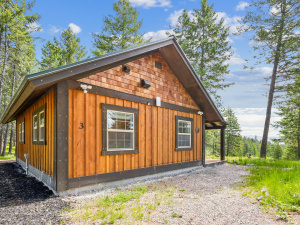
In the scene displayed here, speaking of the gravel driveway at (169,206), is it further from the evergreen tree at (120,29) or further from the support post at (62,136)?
the evergreen tree at (120,29)

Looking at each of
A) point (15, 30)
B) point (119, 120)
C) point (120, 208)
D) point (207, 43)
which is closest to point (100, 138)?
point (119, 120)

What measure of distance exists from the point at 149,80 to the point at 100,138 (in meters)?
2.82

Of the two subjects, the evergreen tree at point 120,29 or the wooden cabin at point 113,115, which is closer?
the wooden cabin at point 113,115

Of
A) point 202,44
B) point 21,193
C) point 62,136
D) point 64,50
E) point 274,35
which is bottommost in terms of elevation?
point 21,193

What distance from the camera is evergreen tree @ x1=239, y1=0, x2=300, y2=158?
45.1ft

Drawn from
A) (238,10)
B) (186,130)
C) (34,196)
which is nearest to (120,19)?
(238,10)

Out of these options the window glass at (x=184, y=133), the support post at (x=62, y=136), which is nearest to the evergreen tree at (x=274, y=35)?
the window glass at (x=184, y=133)

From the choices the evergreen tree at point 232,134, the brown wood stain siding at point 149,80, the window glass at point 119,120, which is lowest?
the evergreen tree at point 232,134

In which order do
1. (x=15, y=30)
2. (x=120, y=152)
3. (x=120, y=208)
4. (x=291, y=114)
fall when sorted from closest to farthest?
(x=120, y=208), (x=120, y=152), (x=15, y=30), (x=291, y=114)

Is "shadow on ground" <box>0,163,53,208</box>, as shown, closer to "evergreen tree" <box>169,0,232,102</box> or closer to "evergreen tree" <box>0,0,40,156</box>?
"evergreen tree" <box>0,0,40,156</box>

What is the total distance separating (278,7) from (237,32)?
3014 millimetres

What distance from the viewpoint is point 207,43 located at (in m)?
18.5

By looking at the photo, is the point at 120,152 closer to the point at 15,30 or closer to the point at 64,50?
the point at 15,30

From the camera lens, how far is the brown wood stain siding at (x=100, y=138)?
15.8ft
